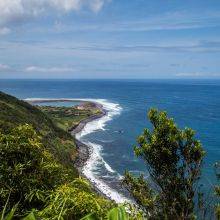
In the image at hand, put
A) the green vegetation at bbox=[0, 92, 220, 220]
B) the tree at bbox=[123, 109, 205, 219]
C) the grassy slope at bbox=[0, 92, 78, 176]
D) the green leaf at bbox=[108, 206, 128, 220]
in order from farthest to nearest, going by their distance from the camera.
Answer: the grassy slope at bbox=[0, 92, 78, 176] < the tree at bbox=[123, 109, 205, 219] < the green vegetation at bbox=[0, 92, 220, 220] < the green leaf at bbox=[108, 206, 128, 220]

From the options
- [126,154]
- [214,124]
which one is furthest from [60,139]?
[214,124]

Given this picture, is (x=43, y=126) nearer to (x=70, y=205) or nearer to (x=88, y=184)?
(x=88, y=184)

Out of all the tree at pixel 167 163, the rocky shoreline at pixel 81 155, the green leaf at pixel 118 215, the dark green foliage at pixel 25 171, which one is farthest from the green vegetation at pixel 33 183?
the rocky shoreline at pixel 81 155

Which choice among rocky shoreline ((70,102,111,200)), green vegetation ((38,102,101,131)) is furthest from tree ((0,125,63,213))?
green vegetation ((38,102,101,131))

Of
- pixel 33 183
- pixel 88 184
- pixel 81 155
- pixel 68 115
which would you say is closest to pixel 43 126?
pixel 81 155

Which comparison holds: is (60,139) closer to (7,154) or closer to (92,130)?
(92,130)

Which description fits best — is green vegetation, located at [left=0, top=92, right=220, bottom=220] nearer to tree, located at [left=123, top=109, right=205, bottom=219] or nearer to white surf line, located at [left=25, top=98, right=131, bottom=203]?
tree, located at [left=123, top=109, right=205, bottom=219]

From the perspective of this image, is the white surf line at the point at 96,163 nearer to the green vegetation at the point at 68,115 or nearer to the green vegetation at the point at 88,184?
the green vegetation at the point at 68,115

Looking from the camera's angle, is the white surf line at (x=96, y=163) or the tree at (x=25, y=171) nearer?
the tree at (x=25, y=171)

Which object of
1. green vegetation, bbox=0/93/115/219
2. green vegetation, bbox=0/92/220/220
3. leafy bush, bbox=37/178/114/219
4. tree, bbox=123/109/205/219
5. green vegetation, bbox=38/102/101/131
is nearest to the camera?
leafy bush, bbox=37/178/114/219

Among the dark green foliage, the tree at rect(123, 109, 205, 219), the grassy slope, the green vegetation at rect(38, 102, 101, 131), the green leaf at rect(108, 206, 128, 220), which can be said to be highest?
the green leaf at rect(108, 206, 128, 220)
